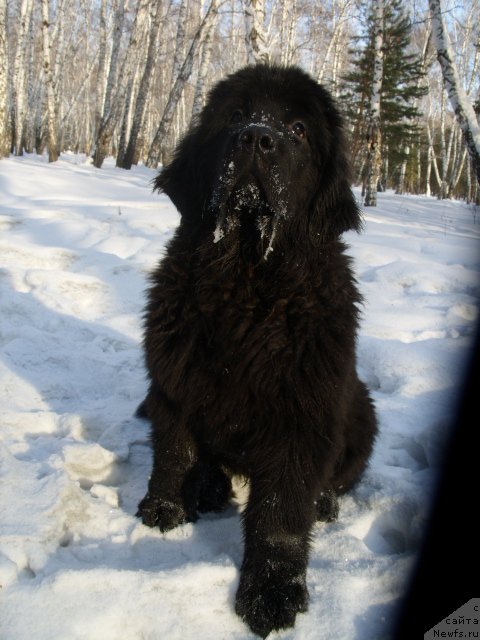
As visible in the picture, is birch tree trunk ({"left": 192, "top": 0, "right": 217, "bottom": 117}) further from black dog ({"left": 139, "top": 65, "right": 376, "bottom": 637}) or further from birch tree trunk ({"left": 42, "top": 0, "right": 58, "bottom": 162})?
black dog ({"left": 139, "top": 65, "right": 376, "bottom": 637})

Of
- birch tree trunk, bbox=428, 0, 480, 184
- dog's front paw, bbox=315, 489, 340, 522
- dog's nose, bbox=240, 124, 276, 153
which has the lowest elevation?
dog's front paw, bbox=315, 489, 340, 522

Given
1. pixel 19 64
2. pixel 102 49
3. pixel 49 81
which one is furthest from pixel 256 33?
pixel 102 49

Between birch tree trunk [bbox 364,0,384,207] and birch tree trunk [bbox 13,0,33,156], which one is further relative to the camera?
birch tree trunk [bbox 13,0,33,156]

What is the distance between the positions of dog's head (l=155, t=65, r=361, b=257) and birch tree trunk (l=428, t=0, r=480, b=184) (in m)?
6.78

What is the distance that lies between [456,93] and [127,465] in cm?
814

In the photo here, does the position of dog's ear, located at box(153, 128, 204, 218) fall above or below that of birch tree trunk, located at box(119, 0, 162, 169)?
below

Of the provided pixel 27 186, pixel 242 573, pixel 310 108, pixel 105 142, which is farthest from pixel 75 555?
pixel 105 142

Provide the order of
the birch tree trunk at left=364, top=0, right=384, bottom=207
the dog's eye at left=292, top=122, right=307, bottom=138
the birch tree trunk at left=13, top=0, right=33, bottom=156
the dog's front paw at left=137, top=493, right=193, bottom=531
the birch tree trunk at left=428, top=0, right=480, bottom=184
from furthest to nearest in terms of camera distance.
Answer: the birch tree trunk at left=13, top=0, right=33, bottom=156
the birch tree trunk at left=364, top=0, right=384, bottom=207
the birch tree trunk at left=428, top=0, right=480, bottom=184
the dog's eye at left=292, top=122, right=307, bottom=138
the dog's front paw at left=137, top=493, right=193, bottom=531

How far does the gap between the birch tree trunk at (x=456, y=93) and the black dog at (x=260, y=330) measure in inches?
269

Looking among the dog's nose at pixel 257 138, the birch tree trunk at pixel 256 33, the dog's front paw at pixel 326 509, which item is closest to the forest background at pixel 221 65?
the birch tree trunk at pixel 256 33

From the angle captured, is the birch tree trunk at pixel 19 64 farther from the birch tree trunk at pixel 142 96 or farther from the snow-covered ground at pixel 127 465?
the snow-covered ground at pixel 127 465

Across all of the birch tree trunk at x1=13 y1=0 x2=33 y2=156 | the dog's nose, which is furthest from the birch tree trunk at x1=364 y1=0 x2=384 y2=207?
the birch tree trunk at x1=13 y1=0 x2=33 y2=156

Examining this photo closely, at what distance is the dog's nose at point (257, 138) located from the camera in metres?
2.09

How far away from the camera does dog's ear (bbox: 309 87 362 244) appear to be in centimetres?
236
